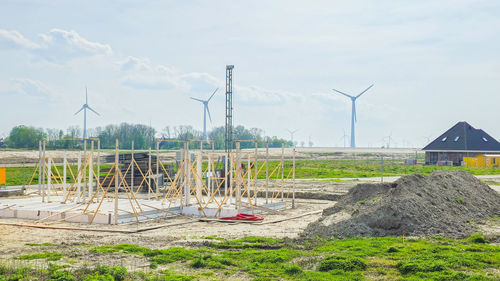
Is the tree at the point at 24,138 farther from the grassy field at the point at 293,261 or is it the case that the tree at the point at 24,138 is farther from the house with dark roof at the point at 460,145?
the grassy field at the point at 293,261

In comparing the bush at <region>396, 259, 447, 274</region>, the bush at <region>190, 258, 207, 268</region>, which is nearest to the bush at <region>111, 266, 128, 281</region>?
the bush at <region>190, 258, 207, 268</region>

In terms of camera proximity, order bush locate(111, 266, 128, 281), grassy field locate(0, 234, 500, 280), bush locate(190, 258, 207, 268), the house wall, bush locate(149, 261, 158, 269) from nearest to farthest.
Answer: bush locate(111, 266, 128, 281) → grassy field locate(0, 234, 500, 280) → bush locate(149, 261, 158, 269) → bush locate(190, 258, 207, 268) → the house wall

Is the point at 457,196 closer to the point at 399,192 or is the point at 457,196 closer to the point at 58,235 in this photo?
the point at 399,192

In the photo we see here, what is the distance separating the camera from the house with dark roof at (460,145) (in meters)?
64.2

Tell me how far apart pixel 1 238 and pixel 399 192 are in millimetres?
14017

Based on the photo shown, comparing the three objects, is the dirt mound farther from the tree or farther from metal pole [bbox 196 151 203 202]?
the tree

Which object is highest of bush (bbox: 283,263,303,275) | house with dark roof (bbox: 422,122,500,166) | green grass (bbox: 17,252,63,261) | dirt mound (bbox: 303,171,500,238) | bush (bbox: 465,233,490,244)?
house with dark roof (bbox: 422,122,500,166)

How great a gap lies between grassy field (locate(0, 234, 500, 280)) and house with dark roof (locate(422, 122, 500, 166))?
172 ft

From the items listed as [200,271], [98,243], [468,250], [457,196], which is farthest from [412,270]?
[457,196]

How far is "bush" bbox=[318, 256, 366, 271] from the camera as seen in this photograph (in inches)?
468

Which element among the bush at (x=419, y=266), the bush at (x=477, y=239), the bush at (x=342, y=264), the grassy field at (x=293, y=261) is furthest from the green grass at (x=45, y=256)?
the bush at (x=477, y=239)

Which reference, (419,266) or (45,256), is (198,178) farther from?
(419,266)

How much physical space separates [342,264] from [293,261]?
4.37 feet

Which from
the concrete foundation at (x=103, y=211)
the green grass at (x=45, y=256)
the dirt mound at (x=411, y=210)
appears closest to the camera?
the green grass at (x=45, y=256)
